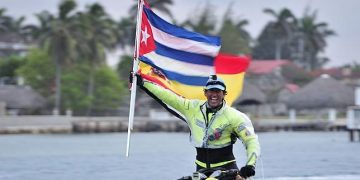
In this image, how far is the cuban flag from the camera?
14.2 m

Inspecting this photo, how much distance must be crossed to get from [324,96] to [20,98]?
32630 mm

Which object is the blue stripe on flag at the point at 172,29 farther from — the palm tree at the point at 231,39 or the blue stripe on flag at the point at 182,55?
the palm tree at the point at 231,39

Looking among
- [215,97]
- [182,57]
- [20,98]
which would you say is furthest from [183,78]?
[20,98]

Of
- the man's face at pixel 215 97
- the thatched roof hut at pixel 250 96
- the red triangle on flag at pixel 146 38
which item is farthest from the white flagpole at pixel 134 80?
the thatched roof hut at pixel 250 96

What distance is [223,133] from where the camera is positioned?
11.8 m

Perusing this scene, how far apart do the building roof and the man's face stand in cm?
9243

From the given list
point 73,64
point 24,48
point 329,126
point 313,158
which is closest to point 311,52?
point 24,48

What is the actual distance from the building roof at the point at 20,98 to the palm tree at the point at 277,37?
61.7 metres

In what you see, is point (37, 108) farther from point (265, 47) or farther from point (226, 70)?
point (226, 70)

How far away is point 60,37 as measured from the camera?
10512cm

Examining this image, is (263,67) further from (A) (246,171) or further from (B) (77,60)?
(A) (246,171)

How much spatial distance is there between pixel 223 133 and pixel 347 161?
34576 millimetres

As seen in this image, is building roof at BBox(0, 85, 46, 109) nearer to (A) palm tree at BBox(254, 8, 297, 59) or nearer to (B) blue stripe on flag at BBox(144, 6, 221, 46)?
(A) palm tree at BBox(254, 8, 297, 59)

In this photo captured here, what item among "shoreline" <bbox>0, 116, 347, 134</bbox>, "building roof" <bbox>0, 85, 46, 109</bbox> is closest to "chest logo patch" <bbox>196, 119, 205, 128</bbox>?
"shoreline" <bbox>0, 116, 347, 134</bbox>
